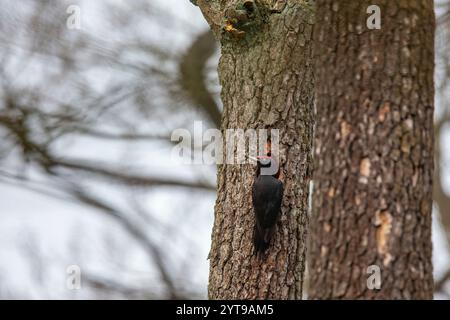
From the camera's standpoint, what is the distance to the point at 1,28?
712cm

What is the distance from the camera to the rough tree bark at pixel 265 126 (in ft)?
15.1

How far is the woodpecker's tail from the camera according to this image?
14.7ft

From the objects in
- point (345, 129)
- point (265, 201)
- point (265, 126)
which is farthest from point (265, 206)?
point (345, 129)

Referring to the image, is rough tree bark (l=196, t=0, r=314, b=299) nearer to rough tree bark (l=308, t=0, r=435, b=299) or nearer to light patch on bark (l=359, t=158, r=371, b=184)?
rough tree bark (l=308, t=0, r=435, b=299)

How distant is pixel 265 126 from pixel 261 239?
2.36ft

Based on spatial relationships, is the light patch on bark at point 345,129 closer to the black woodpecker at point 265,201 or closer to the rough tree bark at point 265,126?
the black woodpecker at point 265,201

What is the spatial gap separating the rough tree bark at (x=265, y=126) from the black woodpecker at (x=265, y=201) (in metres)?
0.08

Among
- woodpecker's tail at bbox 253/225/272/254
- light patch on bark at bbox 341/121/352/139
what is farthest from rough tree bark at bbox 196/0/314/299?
light patch on bark at bbox 341/121/352/139

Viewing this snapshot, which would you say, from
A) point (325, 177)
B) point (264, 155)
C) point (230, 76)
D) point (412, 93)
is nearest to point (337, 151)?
point (325, 177)

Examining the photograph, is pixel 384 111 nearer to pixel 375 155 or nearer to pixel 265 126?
pixel 375 155

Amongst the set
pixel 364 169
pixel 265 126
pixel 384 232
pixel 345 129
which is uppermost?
pixel 265 126

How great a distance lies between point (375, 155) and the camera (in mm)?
3244

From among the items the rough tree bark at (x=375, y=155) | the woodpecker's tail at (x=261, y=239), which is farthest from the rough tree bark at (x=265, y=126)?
the rough tree bark at (x=375, y=155)

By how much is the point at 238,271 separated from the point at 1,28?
3.88 metres
